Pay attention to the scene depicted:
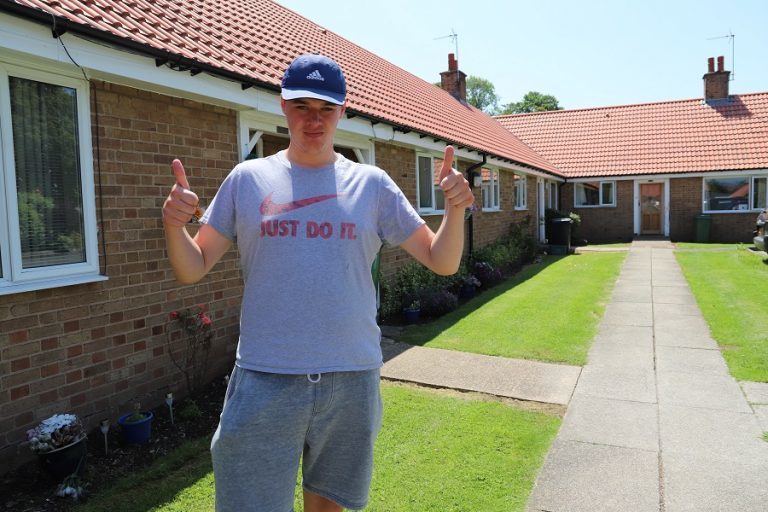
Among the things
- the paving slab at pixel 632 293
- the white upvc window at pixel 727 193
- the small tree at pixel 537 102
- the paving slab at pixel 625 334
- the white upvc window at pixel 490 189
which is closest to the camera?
the paving slab at pixel 625 334

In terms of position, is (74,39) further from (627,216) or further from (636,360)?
(627,216)

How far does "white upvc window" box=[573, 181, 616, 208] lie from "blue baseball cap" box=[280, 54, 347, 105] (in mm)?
21874

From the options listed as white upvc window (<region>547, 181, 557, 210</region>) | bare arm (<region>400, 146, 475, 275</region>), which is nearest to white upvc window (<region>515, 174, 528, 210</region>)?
white upvc window (<region>547, 181, 557, 210</region>)

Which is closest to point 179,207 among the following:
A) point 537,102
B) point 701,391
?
point 701,391

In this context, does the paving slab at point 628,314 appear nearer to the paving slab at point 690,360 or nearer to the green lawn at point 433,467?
the paving slab at point 690,360

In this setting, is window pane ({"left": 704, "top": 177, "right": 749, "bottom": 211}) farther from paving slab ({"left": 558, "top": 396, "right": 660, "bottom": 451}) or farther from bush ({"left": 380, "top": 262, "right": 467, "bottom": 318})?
paving slab ({"left": 558, "top": 396, "right": 660, "bottom": 451})

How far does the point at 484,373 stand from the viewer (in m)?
5.46

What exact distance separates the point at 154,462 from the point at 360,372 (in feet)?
8.55

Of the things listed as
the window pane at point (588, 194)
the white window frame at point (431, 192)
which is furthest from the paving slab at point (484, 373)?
the window pane at point (588, 194)

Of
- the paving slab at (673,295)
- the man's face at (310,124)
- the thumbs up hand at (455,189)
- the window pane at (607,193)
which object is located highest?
the window pane at (607,193)

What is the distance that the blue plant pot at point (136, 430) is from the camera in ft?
12.9

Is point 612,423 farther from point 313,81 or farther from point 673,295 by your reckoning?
point 673,295

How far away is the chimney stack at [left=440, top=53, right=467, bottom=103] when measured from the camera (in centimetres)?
2042

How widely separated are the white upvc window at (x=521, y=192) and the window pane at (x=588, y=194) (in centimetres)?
545
